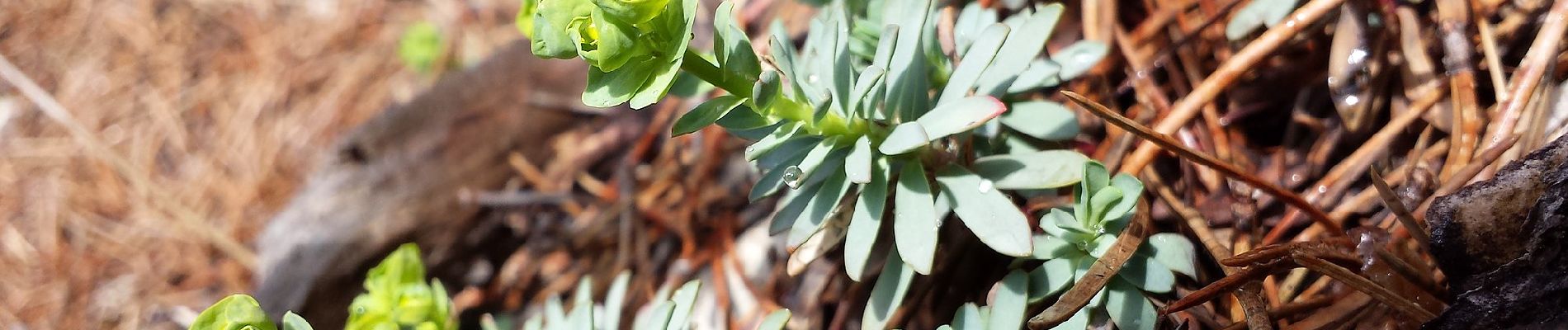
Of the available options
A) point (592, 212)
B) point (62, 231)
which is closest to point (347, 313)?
point (592, 212)

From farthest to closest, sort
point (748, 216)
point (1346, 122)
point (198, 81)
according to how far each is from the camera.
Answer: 1. point (198, 81)
2. point (748, 216)
3. point (1346, 122)

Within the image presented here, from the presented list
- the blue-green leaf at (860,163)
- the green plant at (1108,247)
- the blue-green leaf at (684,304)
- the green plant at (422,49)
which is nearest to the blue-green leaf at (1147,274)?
the green plant at (1108,247)

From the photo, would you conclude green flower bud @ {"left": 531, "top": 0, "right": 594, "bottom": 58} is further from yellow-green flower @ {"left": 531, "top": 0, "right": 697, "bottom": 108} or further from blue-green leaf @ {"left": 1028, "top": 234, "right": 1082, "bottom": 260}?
blue-green leaf @ {"left": 1028, "top": 234, "right": 1082, "bottom": 260}

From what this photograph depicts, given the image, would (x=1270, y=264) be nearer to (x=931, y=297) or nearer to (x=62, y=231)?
(x=931, y=297)

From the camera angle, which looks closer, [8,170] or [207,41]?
[8,170]

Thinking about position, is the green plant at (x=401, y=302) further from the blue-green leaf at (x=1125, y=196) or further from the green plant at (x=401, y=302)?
the blue-green leaf at (x=1125, y=196)

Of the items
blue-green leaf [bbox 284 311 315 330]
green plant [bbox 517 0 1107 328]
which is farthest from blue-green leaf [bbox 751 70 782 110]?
blue-green leaf [bbox 284 311 315 330]

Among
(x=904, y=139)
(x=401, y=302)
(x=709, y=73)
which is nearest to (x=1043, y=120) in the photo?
(x=904, y=139)
